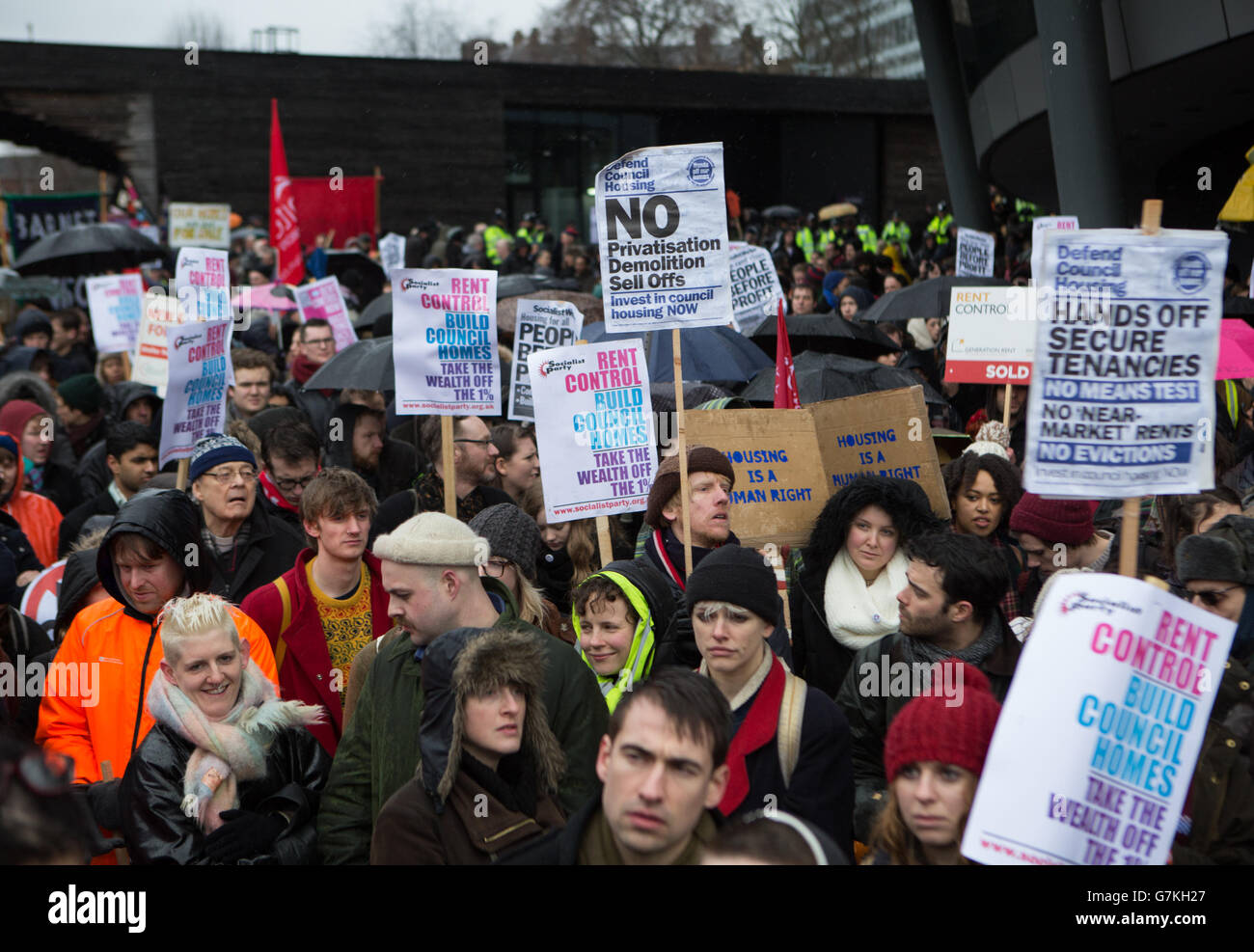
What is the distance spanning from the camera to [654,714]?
3137mm

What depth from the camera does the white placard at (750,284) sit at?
1080 centimetres

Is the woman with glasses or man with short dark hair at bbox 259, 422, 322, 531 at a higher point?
man with short dark hair at bbox 259, 422, 322, 531

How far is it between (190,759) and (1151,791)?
2419mm

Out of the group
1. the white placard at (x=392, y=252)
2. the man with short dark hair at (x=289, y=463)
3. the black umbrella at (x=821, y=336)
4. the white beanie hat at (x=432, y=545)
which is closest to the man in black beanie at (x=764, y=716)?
Result: the white beanie hat at (x=432, y=545)

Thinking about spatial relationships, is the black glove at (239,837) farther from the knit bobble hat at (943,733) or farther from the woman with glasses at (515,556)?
the knit bobble hat at (943,733)

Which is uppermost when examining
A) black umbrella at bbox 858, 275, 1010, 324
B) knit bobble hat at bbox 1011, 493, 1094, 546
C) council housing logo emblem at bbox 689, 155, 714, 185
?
black umbrella at bbox 858, 275, 1010, 324

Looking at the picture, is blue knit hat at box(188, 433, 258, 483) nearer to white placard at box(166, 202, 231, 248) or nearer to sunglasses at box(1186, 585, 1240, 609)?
sunglasses at box(1186, 585, 1240, 609)

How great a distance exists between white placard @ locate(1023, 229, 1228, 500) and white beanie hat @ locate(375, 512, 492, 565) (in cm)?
167

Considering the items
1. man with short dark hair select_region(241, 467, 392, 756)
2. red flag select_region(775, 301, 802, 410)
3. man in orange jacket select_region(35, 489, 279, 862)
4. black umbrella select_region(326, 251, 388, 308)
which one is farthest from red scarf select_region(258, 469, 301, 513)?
black umbrella select_region(326, 251, 388, 308)

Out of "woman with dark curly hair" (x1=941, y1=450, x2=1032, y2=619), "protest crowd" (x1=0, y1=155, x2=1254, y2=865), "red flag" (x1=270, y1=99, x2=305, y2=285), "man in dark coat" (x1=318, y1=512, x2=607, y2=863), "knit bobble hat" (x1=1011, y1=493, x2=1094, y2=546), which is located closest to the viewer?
"protest crowd" (x1=0, y1=155, x2=1254, y2=865)

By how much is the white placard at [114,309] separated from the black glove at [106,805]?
29.5ft

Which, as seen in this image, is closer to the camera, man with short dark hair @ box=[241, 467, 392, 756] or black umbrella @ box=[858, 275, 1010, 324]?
man with short dark hair @ box=[241, 467, 392, 756]

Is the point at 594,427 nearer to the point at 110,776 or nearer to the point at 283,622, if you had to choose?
the point at 283,622

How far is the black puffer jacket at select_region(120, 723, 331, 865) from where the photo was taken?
12.3 ft
